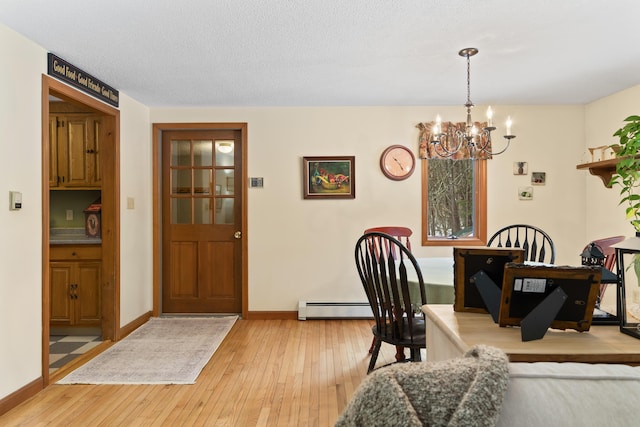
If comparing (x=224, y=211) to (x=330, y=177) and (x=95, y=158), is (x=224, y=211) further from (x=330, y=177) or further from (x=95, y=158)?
(x=95, y=158)

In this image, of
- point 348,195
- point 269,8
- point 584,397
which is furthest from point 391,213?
point 584,397

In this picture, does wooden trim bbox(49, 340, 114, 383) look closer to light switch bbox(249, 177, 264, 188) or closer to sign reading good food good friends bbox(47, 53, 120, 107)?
light switch bbox(249, 177, 264, 188)

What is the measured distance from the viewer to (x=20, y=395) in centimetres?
262

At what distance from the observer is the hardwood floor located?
241 centimetres

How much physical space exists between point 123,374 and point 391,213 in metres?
2.92

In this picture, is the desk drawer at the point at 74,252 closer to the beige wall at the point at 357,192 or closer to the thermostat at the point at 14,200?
the thermostat at the point at 14,200

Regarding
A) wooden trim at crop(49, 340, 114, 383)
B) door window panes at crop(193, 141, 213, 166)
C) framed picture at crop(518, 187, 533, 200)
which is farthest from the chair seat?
door window panes at crop(193, 141, 213, 166)

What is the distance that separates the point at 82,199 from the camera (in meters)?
4.44

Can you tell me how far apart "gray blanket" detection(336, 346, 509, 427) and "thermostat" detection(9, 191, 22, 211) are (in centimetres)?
271

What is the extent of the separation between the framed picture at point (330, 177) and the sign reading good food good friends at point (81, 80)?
1.95 metres

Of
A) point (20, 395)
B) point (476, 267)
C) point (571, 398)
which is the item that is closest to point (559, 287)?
point (476, 267)

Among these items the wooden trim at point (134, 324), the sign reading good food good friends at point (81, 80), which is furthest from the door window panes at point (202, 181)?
the wooden trim at point (134, 324)

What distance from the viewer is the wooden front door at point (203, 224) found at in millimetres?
4770

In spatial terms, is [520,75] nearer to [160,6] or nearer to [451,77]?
[451,77]
